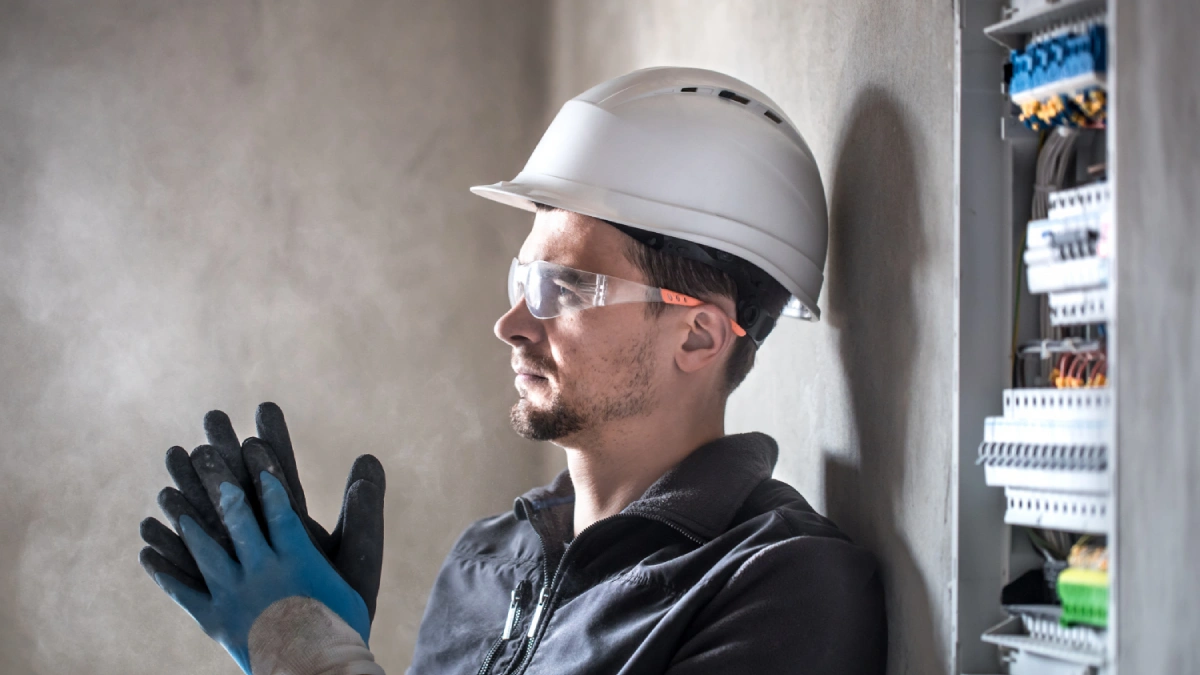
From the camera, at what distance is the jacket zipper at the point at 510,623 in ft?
4.59

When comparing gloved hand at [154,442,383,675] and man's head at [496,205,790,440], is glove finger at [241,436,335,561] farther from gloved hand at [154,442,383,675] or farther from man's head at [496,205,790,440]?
man's head at [496,205,790,440]

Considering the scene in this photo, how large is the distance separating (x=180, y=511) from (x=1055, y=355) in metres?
1.18

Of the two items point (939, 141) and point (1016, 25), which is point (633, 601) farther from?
point (1016, 25)

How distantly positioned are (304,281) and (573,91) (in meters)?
0.99

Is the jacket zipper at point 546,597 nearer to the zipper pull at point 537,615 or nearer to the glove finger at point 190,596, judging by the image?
the zipper pull at point 537,615

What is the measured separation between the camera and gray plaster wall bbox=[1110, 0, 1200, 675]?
76 centimetres

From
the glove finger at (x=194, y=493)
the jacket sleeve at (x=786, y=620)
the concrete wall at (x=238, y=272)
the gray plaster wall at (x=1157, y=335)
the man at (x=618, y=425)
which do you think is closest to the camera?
the gray plaster wall at (x=1157, y=335)

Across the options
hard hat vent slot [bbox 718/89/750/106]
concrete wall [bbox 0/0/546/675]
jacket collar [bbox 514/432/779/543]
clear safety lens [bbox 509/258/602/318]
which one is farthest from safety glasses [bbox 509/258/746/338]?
concrete wall [bbox 0/0/546/675]

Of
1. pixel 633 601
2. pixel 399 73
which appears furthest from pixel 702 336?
pixel 399 73

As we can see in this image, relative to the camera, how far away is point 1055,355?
0.93 meters

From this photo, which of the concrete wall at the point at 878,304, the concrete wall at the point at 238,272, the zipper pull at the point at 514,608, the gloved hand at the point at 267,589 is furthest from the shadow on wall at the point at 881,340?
the concrete wall at the point at 238,272

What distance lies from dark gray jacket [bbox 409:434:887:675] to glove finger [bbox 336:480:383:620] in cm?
21

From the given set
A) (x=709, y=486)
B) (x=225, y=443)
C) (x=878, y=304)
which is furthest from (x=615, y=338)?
(x=225, y=443)

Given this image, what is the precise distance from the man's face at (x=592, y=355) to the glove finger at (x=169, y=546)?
0.54 m
